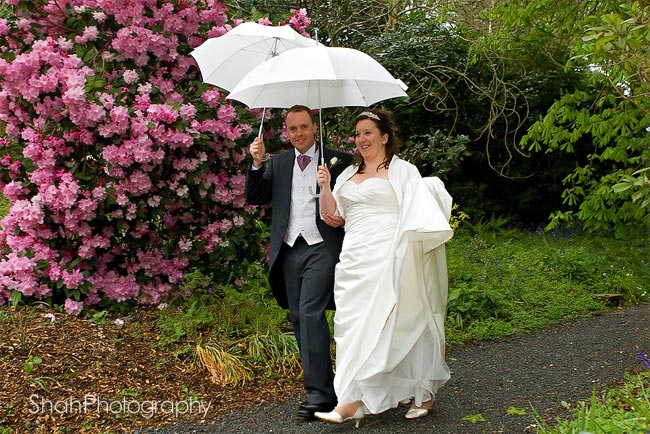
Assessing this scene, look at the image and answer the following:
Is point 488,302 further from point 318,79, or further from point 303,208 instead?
point 318,79

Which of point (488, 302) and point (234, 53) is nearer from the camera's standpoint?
point (234, 53)

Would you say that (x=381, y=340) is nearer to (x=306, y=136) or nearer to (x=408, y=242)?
(x=408, y=242)

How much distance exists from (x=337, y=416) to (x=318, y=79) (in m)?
1.78

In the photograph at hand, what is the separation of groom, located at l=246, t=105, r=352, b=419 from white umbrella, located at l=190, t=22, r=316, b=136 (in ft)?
1.47

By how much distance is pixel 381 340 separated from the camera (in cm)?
399

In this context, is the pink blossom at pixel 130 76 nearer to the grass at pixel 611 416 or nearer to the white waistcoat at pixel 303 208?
the white waistcoat at pixel 303 208

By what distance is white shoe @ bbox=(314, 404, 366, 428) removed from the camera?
4000 millimetres


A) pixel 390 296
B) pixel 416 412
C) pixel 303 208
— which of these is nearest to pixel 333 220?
pixel 303 208

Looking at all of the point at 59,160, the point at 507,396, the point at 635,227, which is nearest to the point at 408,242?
the point at 507,396

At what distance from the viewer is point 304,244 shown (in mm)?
4371

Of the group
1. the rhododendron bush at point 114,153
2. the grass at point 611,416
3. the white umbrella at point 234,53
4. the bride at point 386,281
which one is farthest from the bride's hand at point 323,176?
the grass at point 611,416

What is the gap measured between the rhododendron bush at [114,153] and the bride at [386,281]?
1538 mm

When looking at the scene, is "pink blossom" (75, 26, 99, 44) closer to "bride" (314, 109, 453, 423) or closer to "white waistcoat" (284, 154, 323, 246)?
"white waistcoat" (284, 154, 323, 246)

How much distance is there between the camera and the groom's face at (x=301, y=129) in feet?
14.3
